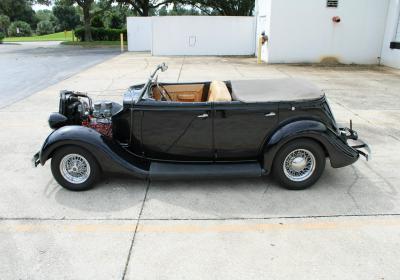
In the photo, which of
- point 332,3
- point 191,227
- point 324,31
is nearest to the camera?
point 191,227

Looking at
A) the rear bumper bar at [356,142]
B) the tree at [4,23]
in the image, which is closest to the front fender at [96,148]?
the rear bumper bar at [356,142]

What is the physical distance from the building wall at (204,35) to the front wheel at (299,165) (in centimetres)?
1735

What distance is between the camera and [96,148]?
4203 mm

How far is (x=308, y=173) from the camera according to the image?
4.43 meters

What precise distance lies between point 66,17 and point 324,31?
47484mm

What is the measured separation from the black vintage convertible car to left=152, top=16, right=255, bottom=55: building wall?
17124mm

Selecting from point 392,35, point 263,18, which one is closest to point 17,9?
point 263,18

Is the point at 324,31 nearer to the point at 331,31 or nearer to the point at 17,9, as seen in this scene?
the point at 331,31

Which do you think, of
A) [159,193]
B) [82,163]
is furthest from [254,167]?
[82,163]

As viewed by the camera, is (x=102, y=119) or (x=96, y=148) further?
(x=102, y=119)

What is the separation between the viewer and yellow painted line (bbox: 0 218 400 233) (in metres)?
3.63

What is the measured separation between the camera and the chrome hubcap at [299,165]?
14.4ft

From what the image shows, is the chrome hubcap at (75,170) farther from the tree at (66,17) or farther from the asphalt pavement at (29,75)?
the tree at (66,17)

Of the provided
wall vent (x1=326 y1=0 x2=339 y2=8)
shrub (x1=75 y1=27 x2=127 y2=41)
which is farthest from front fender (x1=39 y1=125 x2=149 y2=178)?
shrub (x1=75 y1=27 x2=127 y2=41)
